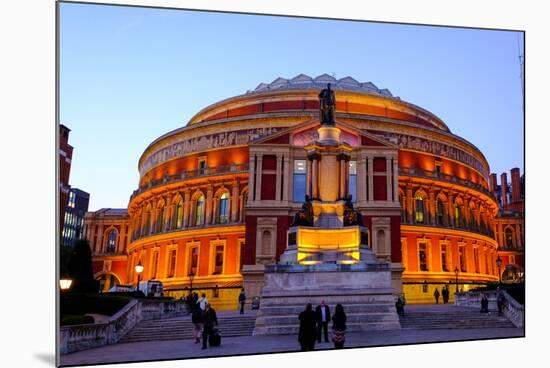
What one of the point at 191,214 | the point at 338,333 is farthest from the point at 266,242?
the point at 338,333

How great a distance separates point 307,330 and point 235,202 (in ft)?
89.0

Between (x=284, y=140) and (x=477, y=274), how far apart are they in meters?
18.8

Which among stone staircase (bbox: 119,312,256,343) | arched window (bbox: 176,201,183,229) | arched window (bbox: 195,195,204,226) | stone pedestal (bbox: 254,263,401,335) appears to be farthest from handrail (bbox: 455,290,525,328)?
arched window (bbox: 176,201,183,229)

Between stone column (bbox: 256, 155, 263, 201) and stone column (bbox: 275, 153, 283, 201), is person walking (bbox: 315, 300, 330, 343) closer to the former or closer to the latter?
stone column (bbox: 275, 153, 283, 201)

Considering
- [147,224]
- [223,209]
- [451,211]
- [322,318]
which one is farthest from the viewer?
[147,224]

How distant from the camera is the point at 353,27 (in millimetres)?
16625

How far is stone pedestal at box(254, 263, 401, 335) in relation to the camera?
55.4 ft

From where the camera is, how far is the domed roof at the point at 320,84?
157 feet

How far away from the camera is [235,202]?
4069 cm

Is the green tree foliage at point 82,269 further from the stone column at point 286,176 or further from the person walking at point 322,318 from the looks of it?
the stone column at point 286,176

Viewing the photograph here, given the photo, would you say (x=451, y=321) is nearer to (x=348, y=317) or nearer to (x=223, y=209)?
(x=348, y=317)
